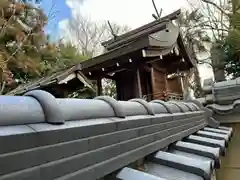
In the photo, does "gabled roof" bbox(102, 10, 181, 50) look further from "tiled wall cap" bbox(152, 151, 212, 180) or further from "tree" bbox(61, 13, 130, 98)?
"tiled wall cap" bbox(152, 151, 212, 180)

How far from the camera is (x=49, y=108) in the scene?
3.31ft

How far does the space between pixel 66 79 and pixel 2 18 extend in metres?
2.95

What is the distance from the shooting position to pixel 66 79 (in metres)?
9.56

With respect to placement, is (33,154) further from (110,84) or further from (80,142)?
(110,84)

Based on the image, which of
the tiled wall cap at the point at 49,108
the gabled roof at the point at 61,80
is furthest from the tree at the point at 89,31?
the tiled wall cap at the point at 49,108

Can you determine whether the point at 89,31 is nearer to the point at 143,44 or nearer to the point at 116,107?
the point at 143,44

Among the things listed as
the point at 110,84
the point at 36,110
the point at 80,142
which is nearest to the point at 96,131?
the point at 80,142

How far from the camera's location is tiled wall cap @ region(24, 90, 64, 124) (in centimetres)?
98

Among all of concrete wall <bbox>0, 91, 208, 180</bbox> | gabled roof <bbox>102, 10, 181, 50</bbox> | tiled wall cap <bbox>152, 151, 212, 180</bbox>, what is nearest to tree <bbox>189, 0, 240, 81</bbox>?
gabled roof <bbox>102, 10, 181, 50</bbox>

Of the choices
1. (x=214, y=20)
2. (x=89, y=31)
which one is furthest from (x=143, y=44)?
(x=89, y=31)

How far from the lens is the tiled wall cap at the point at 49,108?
0.98 metres

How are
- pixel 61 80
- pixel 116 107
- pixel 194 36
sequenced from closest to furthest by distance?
pixel 116 107 → pixel 61 80 → pixel 194 36

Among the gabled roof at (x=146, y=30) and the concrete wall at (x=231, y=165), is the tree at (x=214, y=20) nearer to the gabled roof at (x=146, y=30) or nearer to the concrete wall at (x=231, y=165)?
the gabled roof at (x=146, y=30)

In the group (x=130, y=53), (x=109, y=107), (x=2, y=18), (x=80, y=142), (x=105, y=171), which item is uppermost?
(x=2, y=18)
